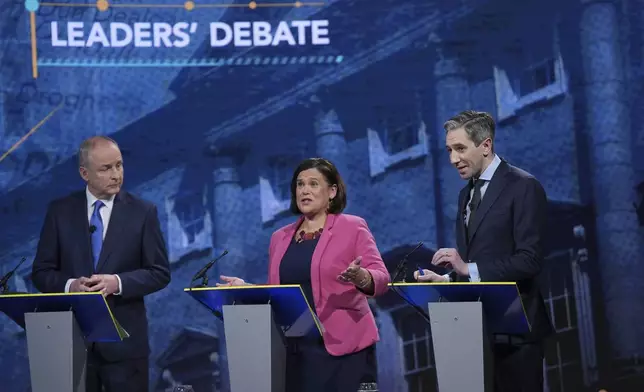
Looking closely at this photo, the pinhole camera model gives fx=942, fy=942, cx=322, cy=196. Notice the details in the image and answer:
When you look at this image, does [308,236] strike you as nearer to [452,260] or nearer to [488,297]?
[452,260]

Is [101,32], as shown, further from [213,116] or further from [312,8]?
[312,8]

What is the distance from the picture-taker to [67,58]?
19.9 feet

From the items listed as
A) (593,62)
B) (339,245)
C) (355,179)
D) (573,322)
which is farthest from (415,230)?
(339,245)

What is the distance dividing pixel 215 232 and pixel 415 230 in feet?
4.26

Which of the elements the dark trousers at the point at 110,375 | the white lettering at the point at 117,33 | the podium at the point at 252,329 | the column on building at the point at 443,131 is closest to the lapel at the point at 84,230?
the dark trousers at the point at 110,375

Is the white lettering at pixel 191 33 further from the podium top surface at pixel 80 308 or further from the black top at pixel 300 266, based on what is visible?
the podium top surface at pixel 80 308

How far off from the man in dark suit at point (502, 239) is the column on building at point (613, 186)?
8.49 feet

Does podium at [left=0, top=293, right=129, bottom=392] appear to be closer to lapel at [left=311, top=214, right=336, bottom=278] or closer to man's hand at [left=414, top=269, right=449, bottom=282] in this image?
lapel at [left=311, top=214, right=336, bottom=278]

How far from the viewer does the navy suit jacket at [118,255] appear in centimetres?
398

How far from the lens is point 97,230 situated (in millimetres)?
4074

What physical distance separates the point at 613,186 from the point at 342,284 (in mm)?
2941

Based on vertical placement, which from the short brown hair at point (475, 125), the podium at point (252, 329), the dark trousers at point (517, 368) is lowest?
the dark trousers at point (517, 368)

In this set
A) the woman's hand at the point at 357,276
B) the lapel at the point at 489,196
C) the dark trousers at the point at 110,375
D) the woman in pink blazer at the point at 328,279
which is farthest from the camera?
the dark trousers at the point at 110,375

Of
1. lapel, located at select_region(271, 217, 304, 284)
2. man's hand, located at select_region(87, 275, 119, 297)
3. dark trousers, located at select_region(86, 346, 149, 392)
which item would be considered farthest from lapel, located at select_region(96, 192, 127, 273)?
lapel, located at select_region(271, 217, 304, 284)
